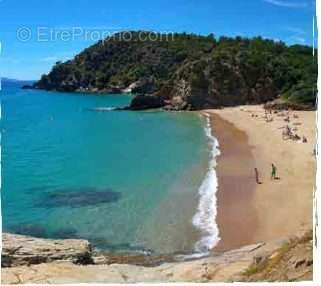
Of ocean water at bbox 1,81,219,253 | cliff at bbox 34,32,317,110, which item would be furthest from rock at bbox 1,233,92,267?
cliff at bbox 34,32,317,110

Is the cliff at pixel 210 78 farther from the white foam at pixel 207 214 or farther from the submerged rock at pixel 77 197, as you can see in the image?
the submerged rock at pixel 77 197

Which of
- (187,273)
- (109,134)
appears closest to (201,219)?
(187,273)

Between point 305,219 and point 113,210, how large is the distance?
384cm

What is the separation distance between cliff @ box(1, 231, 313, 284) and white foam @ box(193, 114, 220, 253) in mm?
2791

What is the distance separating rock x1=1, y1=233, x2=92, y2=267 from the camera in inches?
267

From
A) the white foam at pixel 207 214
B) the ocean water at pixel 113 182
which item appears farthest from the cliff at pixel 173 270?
the ocean water at pixel 113 182

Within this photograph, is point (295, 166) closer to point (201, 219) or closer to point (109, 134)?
point (201, 219)

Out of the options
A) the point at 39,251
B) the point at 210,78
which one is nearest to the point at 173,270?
the point at 39,251

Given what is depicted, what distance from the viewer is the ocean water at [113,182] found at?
36.9 feet

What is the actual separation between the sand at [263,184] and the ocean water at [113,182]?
1.29 feet

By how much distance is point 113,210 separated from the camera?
41.5ft

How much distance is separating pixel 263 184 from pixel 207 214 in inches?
129

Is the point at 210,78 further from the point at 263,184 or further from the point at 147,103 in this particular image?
the point at 263,184

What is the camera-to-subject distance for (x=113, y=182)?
51.9ft
